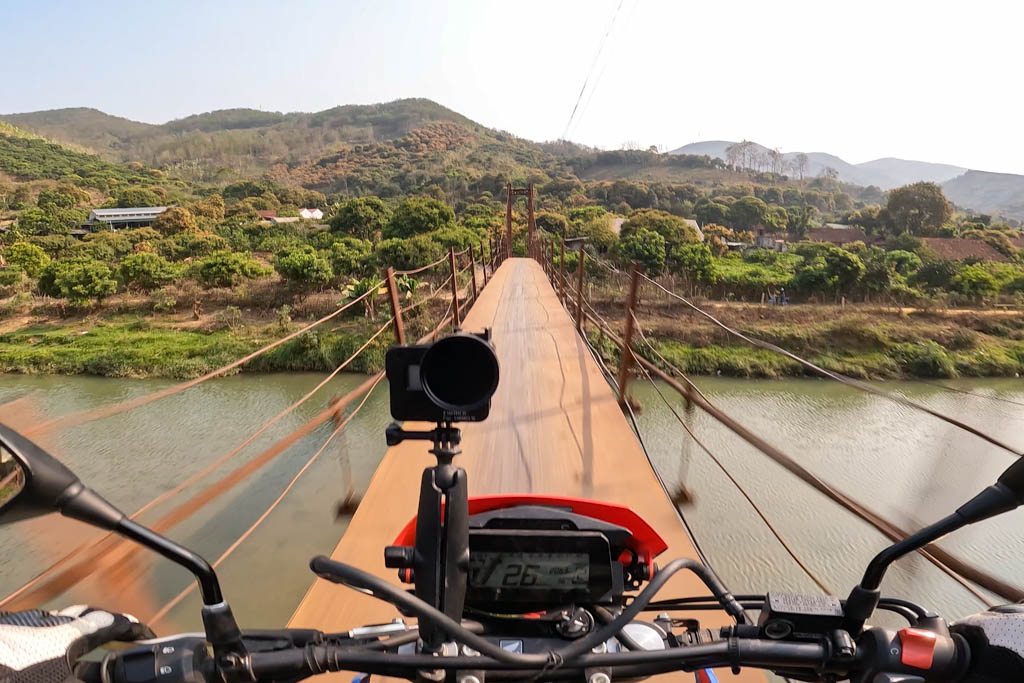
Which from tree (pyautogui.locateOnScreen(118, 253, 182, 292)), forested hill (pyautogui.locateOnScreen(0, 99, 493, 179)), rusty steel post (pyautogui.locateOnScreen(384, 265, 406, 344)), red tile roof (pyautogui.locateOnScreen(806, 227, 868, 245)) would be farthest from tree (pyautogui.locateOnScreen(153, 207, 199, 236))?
forested hill (pyautogui.locateOnScreen(0, 99, 493, 179))

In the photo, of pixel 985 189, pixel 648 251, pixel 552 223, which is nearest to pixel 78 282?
pixel 648 251

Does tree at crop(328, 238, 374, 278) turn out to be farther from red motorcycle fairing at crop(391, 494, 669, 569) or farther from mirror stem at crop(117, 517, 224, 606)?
mirror stem at crop(117, 517, 224, 606)

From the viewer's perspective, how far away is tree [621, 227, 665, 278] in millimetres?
17953

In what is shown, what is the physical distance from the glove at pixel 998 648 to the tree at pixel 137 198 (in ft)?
172

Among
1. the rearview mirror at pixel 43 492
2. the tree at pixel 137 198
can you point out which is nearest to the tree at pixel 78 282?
the rearview mirror at pixel 43 492

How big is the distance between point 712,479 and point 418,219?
17.4 m

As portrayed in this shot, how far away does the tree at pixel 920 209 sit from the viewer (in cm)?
2978

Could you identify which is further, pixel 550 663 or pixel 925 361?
pixel 925 361

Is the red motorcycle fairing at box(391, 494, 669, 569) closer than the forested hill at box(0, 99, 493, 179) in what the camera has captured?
Yes

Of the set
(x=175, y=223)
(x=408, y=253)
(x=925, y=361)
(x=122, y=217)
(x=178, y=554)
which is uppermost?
(x=122, y=217)

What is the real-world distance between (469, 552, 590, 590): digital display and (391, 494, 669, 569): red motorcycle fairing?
0.50 feet

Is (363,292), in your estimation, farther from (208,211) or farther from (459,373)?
(208,211)

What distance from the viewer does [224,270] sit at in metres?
16.5

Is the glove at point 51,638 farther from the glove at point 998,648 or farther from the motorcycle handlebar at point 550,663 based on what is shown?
the glove at point 998,648
